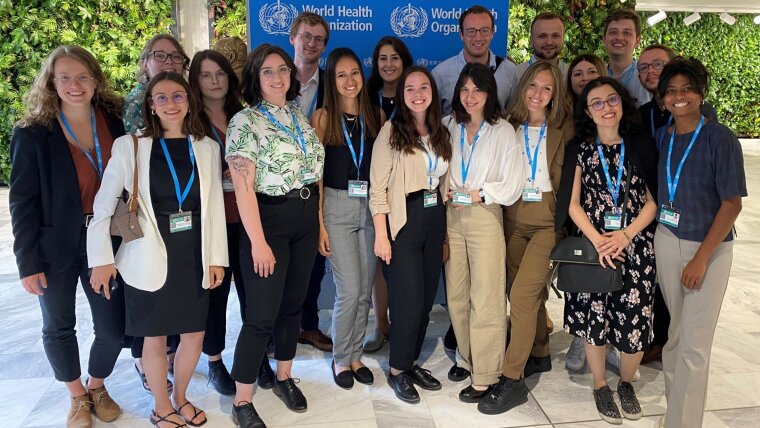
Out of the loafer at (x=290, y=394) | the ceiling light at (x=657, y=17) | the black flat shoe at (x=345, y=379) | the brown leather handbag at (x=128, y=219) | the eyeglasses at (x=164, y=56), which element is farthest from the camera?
the ceiling light at (x=657, y=17)

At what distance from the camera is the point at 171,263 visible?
249cm

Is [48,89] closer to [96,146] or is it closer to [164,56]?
[96,146]

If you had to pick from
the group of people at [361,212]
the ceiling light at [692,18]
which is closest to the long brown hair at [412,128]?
the group of people at [361,212]

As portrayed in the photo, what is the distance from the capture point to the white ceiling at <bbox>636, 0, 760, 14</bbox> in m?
10.3

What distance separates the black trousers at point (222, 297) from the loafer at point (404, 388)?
870mm

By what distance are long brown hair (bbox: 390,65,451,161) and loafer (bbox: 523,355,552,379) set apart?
51.7 inches

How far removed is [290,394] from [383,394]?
50 centimetres

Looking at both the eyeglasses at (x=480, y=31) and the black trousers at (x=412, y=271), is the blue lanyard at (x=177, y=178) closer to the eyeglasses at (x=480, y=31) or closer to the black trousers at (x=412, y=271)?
the black trousers at (x=412, y=271)

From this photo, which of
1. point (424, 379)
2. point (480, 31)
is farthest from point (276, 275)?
point (480, 31)

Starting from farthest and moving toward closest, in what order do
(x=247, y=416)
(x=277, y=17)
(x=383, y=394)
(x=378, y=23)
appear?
(x=378, y=23) → (x=277, y=17) → (x=383, y=394) → (x=247, y=416)

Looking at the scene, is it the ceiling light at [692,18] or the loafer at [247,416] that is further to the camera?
the ceiling light at [692,18]

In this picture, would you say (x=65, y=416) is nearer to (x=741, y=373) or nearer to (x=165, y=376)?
(x=165, y=376)

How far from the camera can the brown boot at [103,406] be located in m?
2.85

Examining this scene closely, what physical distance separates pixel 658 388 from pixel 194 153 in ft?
8.85
